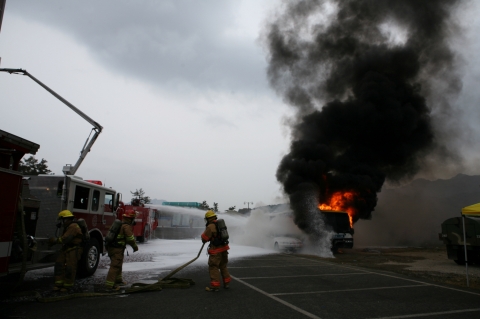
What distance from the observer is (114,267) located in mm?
6438

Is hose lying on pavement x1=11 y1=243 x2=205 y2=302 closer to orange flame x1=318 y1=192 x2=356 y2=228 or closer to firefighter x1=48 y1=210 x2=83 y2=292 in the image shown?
firefighter x1=48 y1=210 x2=83 y2=292

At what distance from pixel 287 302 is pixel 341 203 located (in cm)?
1619

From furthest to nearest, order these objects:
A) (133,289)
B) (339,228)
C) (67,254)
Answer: (339,228), (67,254), (133,289)

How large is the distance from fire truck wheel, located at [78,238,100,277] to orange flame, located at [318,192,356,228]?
15.1 metres

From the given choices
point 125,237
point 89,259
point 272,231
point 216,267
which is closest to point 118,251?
point 125,237

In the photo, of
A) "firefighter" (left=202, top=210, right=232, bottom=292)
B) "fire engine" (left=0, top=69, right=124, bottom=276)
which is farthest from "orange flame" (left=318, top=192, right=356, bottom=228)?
"firefighter" (left=202, top=210, right=232, bottom=292)

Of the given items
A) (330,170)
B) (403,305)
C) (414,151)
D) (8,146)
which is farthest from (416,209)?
(8,146)

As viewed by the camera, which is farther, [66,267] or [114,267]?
[114,267]

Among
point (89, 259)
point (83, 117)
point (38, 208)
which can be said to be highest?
point (83, 117)

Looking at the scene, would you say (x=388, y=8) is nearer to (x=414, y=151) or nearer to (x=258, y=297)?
Result: (x=414, y=151)

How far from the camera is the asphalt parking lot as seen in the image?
4844 mm

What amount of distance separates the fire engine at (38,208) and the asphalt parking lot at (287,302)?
3.61 feet

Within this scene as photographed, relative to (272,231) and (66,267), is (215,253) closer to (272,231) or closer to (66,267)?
(66,267)

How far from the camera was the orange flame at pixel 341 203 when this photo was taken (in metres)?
20.5
